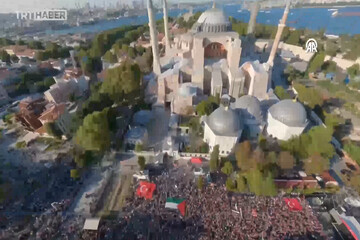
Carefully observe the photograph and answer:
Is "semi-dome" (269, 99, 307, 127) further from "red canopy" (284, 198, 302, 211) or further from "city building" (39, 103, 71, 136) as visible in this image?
"city building" (39, 103, 71, 136)

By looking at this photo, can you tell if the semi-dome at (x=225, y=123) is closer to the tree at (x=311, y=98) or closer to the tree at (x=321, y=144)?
the tree at (x=321, y=144)

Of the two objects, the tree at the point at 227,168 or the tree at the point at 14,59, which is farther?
the tree at the point at 14,59

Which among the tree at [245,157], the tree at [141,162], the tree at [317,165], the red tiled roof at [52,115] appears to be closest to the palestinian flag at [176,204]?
the tree at [141,162]

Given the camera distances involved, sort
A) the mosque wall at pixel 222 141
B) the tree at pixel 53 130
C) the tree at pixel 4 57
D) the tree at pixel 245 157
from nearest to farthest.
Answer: the tree at pixel 245 157 < the mosque wall at pixel 222 141 < the tree at pixel 53 130 < the tree at pixel 4 57

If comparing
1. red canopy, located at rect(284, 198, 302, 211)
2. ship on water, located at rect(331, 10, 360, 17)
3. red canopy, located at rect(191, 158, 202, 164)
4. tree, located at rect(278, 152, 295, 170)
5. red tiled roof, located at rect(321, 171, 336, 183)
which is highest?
tree, located at rect(278, 152, 295, 170)

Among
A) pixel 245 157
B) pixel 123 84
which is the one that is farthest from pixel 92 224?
pixel 123 84

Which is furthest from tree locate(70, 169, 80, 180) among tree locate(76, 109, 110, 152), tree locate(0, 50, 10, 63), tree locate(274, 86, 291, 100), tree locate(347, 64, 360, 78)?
tree locate(347, 64, 360, 78)
